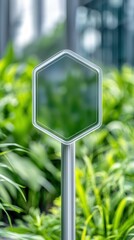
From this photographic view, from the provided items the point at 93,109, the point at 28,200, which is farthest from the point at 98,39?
the point at 93,109

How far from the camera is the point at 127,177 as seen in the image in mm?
1947

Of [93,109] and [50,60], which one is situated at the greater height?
[50,60]

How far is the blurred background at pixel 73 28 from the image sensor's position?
5648mm

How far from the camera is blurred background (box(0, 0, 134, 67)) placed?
5648mm

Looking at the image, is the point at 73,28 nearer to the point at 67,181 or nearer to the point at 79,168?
the point at 79,168

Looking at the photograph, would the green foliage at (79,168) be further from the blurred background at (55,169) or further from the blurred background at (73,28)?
the blurred background at (73,28)

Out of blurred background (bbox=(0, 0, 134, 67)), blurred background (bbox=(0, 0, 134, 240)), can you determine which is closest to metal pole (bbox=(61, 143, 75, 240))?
blurred background (bbox=(0, 0, 134, 240))

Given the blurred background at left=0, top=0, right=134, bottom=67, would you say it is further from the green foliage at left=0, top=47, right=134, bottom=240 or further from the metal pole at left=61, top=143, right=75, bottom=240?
the metal pole at left=61, top=143, right=75, bottom=240

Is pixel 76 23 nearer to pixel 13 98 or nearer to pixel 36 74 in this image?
pixel 13 98

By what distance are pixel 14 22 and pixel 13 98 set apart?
4.15m

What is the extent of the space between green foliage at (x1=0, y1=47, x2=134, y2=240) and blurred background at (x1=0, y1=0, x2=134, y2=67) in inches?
90.1

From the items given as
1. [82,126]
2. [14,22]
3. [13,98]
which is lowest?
[14,22]

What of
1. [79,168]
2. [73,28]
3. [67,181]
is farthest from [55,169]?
[73,28]

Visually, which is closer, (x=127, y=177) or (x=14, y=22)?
(x=127, y=177)
